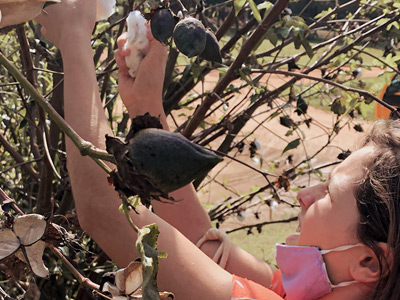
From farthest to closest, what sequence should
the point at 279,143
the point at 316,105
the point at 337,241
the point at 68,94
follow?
the point at 316,105 → the point at 279,143 → the point at 337,241 → the point at 68,94

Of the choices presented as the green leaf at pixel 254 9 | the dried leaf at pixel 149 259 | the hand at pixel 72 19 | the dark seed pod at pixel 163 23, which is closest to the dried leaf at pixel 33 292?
the dried leaf at pixel 149 259

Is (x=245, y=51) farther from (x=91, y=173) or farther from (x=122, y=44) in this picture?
(x=91, y=173)

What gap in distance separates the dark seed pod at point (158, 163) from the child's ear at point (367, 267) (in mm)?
599

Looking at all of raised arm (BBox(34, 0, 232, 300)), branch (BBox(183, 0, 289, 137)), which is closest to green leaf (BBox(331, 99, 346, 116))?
branch (BBox(183, 0, 289, 137))

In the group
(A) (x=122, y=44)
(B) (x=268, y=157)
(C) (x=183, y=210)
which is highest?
(A) (x=122, y=44)

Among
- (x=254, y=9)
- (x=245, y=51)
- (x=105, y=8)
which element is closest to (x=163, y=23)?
(x=105, y=8)

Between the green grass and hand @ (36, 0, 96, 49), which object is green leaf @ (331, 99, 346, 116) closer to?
hand @ (36, 0, 96, 49)

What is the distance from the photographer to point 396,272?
91cm

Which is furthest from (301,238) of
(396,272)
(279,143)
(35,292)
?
(279,143)

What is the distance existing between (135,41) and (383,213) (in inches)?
17.2

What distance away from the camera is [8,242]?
1.65ft

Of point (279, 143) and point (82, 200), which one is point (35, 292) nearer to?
point (82, 200)

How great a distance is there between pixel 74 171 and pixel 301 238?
14.5 inches

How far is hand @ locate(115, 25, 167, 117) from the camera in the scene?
3.22ft
